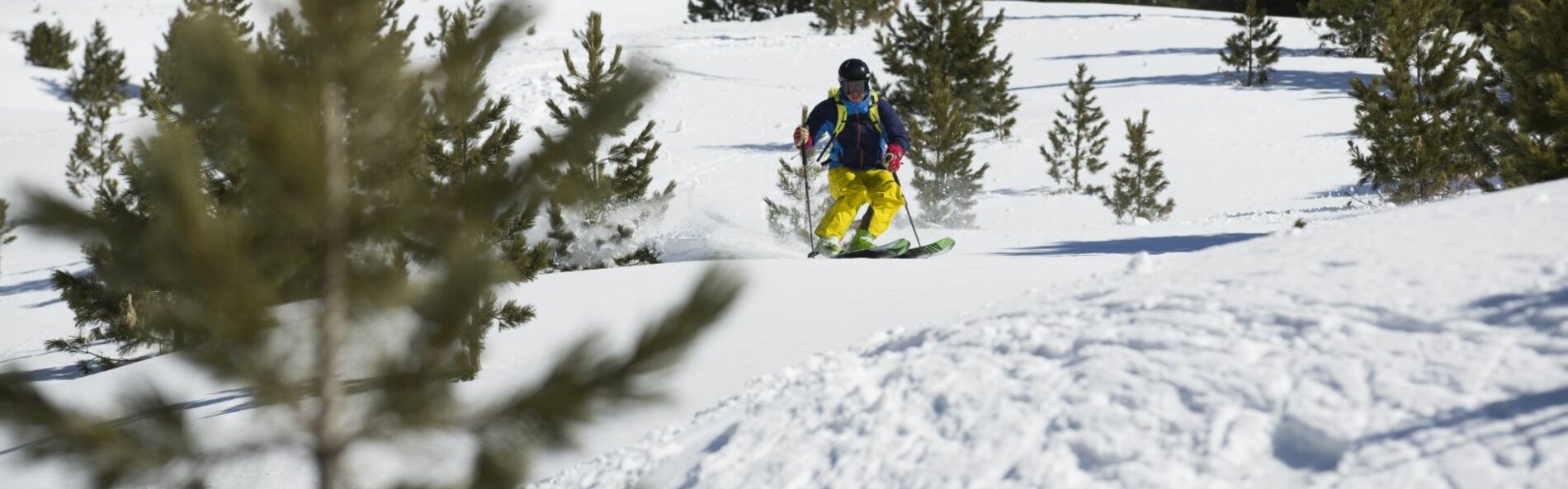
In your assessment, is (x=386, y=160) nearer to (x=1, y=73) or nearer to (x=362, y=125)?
(x=362, y=125)

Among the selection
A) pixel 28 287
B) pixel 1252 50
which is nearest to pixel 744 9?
pixel 1252 50

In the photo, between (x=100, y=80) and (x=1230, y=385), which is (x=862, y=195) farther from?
(x=100, y=80)

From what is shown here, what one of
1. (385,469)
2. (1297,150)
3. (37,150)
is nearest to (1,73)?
(37,150)

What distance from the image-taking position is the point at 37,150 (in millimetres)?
30891

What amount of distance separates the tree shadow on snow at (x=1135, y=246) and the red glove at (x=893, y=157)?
1.30 m

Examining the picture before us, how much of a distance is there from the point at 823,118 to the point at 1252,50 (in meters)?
26.5

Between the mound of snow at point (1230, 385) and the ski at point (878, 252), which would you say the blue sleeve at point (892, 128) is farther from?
the mound of snow at point (1230, 385)

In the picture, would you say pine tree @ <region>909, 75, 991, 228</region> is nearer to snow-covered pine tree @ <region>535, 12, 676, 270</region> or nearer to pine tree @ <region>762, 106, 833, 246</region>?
pine tree @ <region>762, 106, 833, 246</region>

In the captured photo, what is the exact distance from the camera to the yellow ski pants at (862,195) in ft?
35.5

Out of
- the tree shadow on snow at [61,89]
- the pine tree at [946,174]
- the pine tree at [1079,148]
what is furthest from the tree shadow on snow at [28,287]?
the pine tree at [1079,148]

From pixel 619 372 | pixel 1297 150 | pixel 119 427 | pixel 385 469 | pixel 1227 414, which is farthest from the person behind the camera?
pixel 1297 150

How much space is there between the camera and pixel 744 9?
201 ft

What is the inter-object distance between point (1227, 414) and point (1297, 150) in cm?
2336

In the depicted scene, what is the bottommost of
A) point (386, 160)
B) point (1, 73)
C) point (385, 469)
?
point (385, 469)
